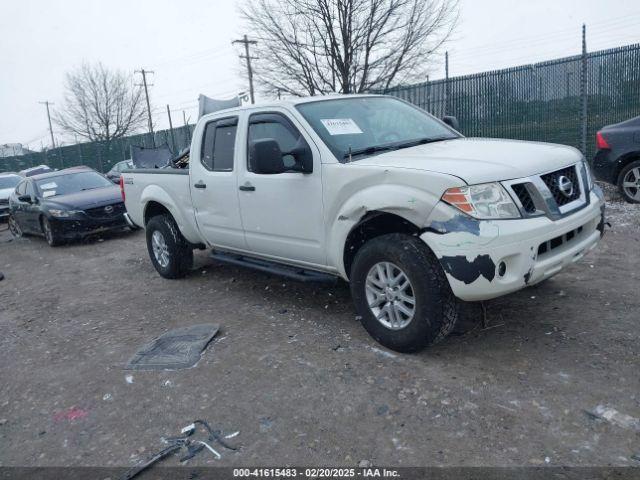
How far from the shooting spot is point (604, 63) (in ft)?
32.9

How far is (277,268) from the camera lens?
467cm

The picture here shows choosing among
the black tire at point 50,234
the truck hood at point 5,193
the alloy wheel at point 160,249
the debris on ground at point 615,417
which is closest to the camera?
the debris on ground at point 615,417

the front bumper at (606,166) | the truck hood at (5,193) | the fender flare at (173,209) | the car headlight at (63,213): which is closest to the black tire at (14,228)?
the car headlight at (63,213)

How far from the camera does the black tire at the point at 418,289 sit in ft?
11.0

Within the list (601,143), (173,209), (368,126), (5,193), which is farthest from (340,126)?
(5,193)

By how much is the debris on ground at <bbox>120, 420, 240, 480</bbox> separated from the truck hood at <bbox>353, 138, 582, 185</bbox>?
202cm

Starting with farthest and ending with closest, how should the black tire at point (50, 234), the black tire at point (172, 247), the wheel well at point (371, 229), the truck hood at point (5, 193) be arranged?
the truck hood at point (5, 193) < the black tire at point (50, 234) < the black tire at point (172, 247) < the wheel well at point (371, 229)

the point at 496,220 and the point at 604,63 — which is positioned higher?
the point at 604,63

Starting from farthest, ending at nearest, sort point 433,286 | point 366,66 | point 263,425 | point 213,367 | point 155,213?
1. point 366,66
2. point 155,213
3. point 213,367
4. point 433,286
5. point 263,425

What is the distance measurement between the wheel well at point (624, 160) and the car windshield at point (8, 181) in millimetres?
15624

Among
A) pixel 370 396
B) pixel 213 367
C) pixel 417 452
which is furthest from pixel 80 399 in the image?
pixel 417 452

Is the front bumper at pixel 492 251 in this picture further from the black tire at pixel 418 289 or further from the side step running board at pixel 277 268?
the side step running board at pixel 277 268

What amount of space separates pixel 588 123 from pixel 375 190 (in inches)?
337

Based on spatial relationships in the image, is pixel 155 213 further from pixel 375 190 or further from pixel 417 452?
pixel 417 452
